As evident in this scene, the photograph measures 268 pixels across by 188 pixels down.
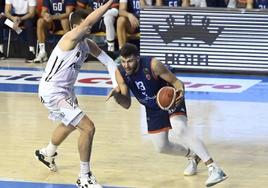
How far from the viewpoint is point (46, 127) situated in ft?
28.7

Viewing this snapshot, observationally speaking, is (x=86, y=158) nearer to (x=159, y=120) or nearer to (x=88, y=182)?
(x=88, y=182)

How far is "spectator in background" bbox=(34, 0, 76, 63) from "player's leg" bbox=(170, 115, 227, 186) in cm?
802

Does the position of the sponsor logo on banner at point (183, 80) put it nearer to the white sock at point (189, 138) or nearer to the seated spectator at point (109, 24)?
the seated spectator at point (109, 24)

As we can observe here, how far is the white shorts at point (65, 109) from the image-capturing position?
20.3 feet

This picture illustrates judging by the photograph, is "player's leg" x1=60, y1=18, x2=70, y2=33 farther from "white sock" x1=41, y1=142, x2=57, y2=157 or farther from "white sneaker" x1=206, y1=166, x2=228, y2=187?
"white sneaker" x1=206, y1=166, x2=228, y2=187

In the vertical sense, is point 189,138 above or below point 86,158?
above

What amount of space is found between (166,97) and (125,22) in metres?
A: 7.44

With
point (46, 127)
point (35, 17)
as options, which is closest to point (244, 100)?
point (46, 127)

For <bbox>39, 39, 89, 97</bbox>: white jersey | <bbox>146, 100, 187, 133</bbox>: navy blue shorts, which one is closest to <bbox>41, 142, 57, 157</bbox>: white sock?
<bbox>39, 39, 89, 97</bbox>: white jersey

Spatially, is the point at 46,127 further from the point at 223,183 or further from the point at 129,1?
the point at 129,1

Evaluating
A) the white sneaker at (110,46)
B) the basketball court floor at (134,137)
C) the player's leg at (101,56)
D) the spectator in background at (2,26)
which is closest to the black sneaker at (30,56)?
the spectator in background at (2,26)

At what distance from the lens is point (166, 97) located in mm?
5992

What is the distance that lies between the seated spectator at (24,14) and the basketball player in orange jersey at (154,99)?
26.5 ft

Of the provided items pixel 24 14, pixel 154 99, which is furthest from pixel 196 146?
pixel 24 14
